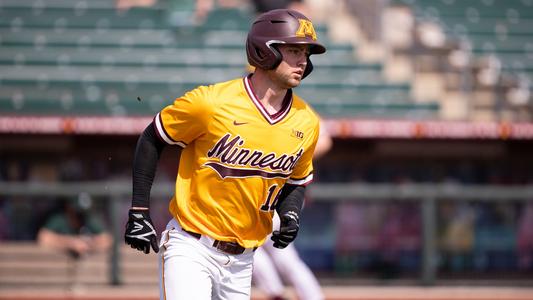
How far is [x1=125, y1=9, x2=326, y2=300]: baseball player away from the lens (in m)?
3.69

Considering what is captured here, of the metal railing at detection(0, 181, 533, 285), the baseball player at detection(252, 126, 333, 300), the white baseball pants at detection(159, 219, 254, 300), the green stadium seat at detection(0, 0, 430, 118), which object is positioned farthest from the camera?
the green stadium seat at detection(0, 0, 430, 118)

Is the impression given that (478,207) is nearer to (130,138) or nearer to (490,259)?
(490,259)

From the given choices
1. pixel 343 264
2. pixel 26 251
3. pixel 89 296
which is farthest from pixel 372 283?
pixel 26 251

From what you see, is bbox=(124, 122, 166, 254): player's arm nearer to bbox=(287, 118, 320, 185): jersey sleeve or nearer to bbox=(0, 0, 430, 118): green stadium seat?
bbox=(287, 118, 320, 185): jersey sleeve

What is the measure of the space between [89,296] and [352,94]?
15.1 ft

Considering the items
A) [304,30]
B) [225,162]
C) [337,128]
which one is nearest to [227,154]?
[225,162]

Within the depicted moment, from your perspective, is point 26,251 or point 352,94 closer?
point 26,251

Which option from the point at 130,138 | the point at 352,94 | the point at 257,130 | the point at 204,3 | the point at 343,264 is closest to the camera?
the point at 257,130

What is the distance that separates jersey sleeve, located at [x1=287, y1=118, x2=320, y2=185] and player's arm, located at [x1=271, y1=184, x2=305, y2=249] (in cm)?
3

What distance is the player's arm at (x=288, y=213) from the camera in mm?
3951

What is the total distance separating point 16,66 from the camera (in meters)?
12.3

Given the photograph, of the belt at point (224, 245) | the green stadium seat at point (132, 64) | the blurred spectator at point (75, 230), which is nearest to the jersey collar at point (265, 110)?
the belt at point (224, 245)

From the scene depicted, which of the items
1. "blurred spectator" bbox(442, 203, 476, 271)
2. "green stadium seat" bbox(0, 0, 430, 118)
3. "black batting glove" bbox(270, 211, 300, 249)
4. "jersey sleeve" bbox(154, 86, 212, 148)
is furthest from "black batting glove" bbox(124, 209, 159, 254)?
"green stadium seat" bbox(0, 0, 430, 118)

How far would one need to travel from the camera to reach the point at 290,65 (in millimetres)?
3744
